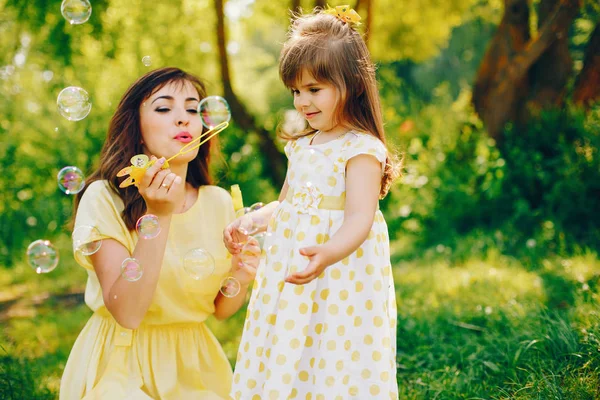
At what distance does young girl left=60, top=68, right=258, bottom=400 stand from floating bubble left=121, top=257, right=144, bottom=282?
21 mm

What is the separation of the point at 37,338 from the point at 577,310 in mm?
3812

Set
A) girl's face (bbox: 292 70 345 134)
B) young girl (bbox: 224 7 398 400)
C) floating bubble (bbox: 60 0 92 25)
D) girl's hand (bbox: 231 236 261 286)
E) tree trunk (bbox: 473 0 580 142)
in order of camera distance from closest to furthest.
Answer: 1. young girl (bbox: 224 7 398 400)
2. girl's face (bbox: 292 70 345 134)
3. girl's hand (bbox: 231 236 261 286)
4. floating bubble (bbox: 60 0 92 25)
5. tree trunk (bbox: 473 0 580 142)

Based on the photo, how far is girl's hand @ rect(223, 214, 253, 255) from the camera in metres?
2.34

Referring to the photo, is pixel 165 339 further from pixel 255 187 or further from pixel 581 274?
pixel 255 187

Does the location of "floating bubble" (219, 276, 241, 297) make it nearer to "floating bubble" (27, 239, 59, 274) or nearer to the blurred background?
"floating bubble" (27, 239, 59, 274)

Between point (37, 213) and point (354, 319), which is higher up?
point (354, 319)

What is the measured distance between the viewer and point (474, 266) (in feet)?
17.1

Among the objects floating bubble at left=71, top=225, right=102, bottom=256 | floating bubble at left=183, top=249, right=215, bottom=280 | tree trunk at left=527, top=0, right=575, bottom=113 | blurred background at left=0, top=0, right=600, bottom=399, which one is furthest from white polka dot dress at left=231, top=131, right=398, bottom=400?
tree trunk at left=527, top=0, right=575, bottom=113

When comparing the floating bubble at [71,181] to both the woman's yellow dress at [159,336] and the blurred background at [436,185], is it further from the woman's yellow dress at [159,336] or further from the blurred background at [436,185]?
the blurred background at [436,185]

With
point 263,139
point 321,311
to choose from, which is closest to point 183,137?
point 321,311

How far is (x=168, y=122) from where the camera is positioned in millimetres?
2500

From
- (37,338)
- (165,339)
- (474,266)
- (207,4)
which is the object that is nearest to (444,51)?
(207,4)

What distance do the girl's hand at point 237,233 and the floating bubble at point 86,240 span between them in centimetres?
48

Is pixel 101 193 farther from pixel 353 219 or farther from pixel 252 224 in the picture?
pixel 353 219
